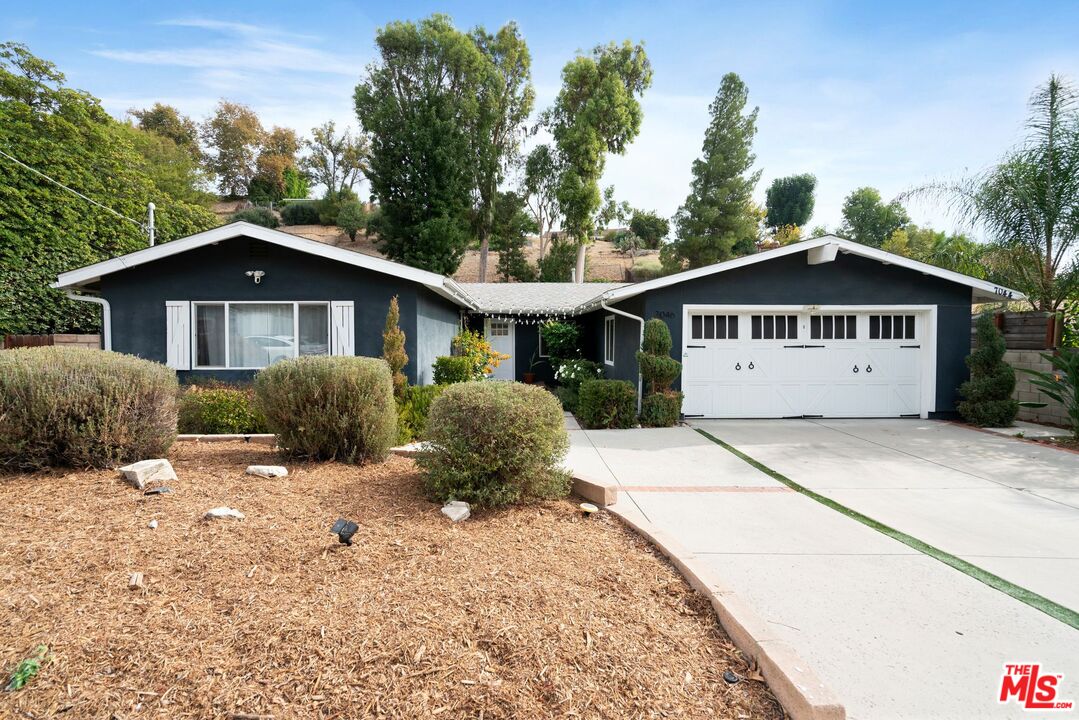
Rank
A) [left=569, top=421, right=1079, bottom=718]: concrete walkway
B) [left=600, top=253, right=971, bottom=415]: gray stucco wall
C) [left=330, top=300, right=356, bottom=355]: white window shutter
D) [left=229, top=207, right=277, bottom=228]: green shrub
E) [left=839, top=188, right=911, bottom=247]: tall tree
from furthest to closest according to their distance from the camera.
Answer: [left=839, top=188, right=911, bottom=247]: tall tree < [left=229, top=207, right=277, bottom=228]: green shrub < [left=600, top=253, right=971, bottom=415]: gray stucco wall < [left=330, top=300, right=356, bottom=355]: white window shutter < [left=569, top=421, right=1079, bottom=718]: concrete walkway

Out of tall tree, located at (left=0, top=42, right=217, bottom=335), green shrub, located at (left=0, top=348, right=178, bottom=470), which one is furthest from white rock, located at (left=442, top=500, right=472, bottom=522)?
tall tree, located at (left=0, top=42, right=217, bottom=335)

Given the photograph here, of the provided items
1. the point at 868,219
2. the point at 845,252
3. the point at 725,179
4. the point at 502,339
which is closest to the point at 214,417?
the point at 502,339

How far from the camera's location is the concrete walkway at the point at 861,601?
2424 mm

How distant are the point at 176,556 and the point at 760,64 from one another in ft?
35.7

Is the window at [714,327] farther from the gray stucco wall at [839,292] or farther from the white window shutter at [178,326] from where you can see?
the white window shutter at [178,326]

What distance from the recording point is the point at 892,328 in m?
10.6

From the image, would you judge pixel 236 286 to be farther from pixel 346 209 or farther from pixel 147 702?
pixel 346 209

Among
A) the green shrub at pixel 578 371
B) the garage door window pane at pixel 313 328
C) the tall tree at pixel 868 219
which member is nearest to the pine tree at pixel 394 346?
the garage door window pane at pixel 313 328

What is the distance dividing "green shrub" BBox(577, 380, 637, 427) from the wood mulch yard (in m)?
5.82

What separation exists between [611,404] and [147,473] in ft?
22.9

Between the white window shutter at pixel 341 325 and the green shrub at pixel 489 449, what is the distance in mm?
6102

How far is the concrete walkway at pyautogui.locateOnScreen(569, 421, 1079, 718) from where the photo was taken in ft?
7.95

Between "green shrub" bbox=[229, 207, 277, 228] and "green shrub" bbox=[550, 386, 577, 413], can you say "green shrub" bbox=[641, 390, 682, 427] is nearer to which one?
"green shrub" bbox=[550, 386, 577, 413]

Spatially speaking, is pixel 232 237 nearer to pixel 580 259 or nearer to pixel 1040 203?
pixel 1040 203
